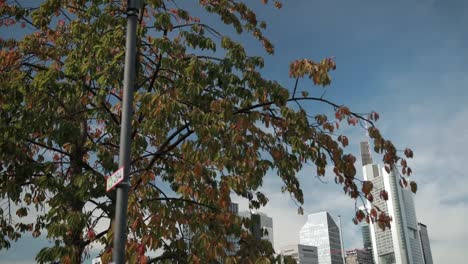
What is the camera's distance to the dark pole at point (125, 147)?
6.95 metres

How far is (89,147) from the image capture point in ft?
36.4

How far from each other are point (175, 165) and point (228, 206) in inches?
53.3

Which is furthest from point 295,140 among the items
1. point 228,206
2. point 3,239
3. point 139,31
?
point 3,239

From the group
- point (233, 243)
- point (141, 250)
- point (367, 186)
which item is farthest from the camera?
point (233, 243)

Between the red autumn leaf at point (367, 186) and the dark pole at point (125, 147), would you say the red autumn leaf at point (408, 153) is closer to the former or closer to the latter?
A: the red autumn leaf at point (367, 186)

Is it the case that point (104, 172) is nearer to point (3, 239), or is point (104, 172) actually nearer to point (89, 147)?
point (89, 147)

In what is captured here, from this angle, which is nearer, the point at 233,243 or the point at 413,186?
the point at 233,243

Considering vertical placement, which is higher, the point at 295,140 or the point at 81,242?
the point at 295,140

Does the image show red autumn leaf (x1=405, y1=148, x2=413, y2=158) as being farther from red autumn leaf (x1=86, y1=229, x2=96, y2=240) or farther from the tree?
red autumn leaf (x1=86, y1=229, x2=96, y2=240)

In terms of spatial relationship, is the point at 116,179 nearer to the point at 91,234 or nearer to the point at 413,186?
the point at 91,234

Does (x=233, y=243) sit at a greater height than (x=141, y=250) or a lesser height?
greater

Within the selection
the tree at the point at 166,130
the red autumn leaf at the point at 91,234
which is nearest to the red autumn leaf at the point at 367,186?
the tree at the point at 166,130

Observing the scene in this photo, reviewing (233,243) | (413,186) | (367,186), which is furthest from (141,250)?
(413,186)

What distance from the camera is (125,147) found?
7.46 metres
